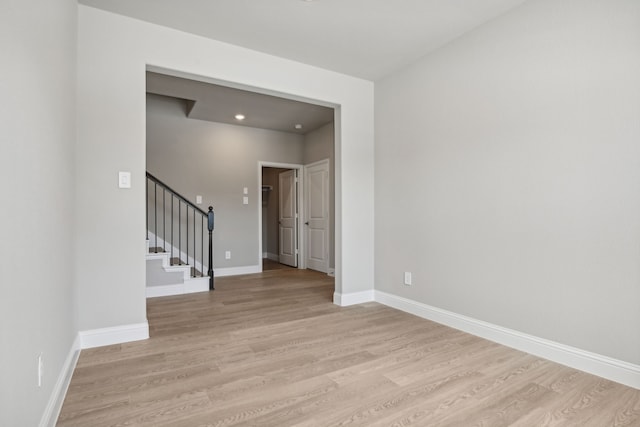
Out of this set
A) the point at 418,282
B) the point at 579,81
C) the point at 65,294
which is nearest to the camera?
the point at 65,294

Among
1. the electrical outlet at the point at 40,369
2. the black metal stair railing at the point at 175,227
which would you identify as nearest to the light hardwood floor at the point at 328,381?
the electrical outlet at the point at 40,369

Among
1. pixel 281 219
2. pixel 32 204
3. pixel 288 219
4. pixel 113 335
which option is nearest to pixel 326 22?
pixel 32 204

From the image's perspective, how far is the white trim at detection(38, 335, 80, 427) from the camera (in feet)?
5.08

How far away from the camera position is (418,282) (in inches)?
136

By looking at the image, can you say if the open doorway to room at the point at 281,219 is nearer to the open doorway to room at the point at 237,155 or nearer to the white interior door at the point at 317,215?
the open doorway to room at the point at 237,155

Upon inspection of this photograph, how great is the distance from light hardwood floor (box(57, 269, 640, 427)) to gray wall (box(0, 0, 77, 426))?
405 mm

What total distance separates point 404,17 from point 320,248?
4.31m

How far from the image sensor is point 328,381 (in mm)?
2057

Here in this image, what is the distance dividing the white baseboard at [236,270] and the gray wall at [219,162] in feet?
0.21

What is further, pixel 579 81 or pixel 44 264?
pixel 579 81

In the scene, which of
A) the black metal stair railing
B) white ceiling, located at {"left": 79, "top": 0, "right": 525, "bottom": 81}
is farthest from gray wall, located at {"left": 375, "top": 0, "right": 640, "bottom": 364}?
the black metal stair railing

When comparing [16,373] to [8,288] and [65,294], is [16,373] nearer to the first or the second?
[8,288]

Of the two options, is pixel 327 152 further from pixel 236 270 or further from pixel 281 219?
pixel 236 270

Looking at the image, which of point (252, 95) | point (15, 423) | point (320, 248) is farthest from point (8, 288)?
point (320, 248)
